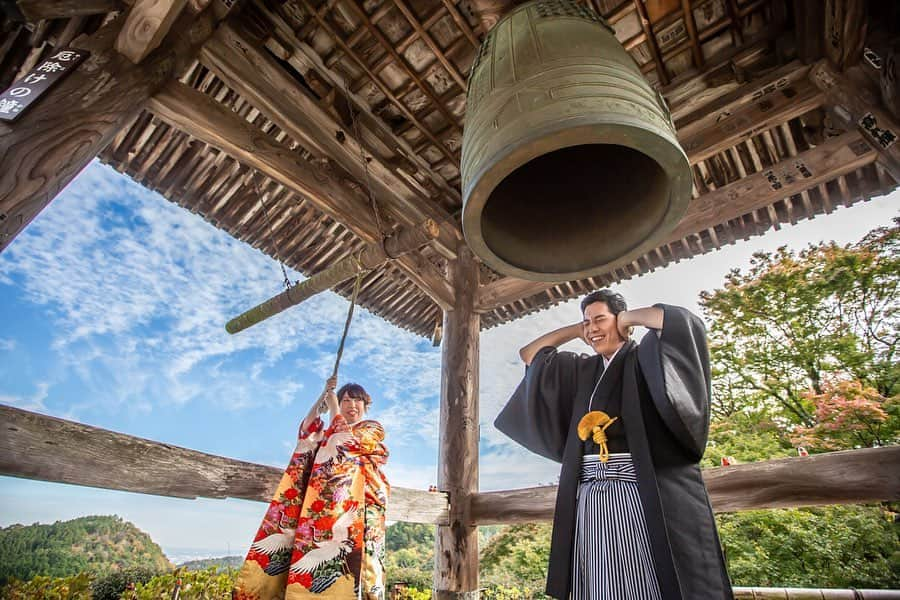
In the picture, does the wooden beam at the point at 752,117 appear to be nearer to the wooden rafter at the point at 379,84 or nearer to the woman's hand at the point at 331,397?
the wooden rafter at the point at 379,84

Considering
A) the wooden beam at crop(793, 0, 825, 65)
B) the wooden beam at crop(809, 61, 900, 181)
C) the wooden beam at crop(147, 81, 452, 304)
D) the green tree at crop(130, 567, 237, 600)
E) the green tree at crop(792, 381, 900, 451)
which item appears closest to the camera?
the wooden beam at crop(809, 61, 900, 181)

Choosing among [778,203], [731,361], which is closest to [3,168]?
[778,203]

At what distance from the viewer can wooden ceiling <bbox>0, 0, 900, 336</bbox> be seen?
262cm

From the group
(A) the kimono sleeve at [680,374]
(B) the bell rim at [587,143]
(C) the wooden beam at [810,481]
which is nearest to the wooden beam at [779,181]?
(A) the kimono sleeve at [680,374]

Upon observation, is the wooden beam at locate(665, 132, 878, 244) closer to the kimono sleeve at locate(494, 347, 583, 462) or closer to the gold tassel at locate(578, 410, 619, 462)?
the kimono sleeve at locate(494, 347, 583, 462)

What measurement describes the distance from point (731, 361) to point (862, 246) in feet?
9.94

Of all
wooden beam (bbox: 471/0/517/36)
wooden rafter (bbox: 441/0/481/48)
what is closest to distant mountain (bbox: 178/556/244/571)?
wooden rafter (bbox: 441/0/481/48)

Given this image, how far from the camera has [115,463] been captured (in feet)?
6.76

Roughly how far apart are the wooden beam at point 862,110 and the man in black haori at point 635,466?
1479 mm

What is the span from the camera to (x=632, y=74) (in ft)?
4.24

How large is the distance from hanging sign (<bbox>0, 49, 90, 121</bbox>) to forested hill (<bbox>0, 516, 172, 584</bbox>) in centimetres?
786

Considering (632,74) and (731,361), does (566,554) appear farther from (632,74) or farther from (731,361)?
(731,361)

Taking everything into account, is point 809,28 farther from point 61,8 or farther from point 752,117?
point 61,8

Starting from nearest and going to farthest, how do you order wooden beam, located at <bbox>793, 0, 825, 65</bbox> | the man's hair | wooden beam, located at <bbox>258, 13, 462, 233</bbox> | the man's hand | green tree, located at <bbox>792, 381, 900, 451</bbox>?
the man's hand → the man's hair → wooden beam, located at <bbox>793, 0, 825, 65</bbox> → wooden beam, located at <bbox>258, 13, 462, 233</bbox> → green tree, located at <bbox>792, 381, 900, 451</bbox>
